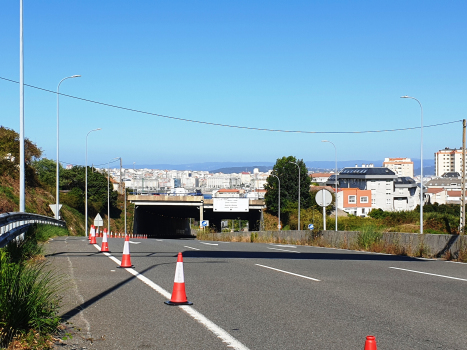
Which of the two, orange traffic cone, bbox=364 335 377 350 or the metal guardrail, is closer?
orange traffic cone, bbox=364 335 377 350

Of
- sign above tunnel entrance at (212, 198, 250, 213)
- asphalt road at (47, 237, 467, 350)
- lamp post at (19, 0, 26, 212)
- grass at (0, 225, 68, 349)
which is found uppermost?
lamp post at (19, 0, 26, 212)

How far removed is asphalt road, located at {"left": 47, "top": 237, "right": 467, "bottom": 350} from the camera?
21.0ft

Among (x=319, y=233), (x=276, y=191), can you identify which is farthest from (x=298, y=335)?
(x=276, y=191)

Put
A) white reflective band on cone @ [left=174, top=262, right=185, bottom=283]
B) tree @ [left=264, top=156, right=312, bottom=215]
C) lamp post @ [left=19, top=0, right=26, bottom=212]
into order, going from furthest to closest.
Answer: tree @ [left=264, top=156, right=312, bottom=215], lamp post @ [left=19, top=0, right=26, bottom=212], white reflective band on cone @ [left=174, top=262, right=185, bottom=283]

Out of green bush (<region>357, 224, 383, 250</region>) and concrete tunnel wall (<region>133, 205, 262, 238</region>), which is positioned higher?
green bush (<region>357, 224, 383, 250</region>)

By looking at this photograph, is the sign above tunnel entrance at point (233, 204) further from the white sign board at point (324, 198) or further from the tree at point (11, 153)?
the white sign board at point (324, 198)

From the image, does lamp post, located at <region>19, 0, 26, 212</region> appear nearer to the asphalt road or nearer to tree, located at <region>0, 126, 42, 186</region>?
the asphalt road

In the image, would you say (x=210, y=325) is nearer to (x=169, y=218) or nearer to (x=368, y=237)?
(x=368, y=237)

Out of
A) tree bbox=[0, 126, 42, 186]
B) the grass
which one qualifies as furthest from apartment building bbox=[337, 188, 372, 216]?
the grass

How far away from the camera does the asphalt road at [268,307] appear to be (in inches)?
251

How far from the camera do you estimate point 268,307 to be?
838cm

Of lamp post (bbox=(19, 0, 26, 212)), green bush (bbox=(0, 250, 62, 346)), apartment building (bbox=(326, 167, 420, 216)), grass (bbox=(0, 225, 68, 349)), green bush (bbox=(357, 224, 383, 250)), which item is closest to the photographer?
grass (bbox=(0, 225, 68, 349))

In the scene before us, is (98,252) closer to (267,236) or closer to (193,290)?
(193,290)

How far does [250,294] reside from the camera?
9.58 m
